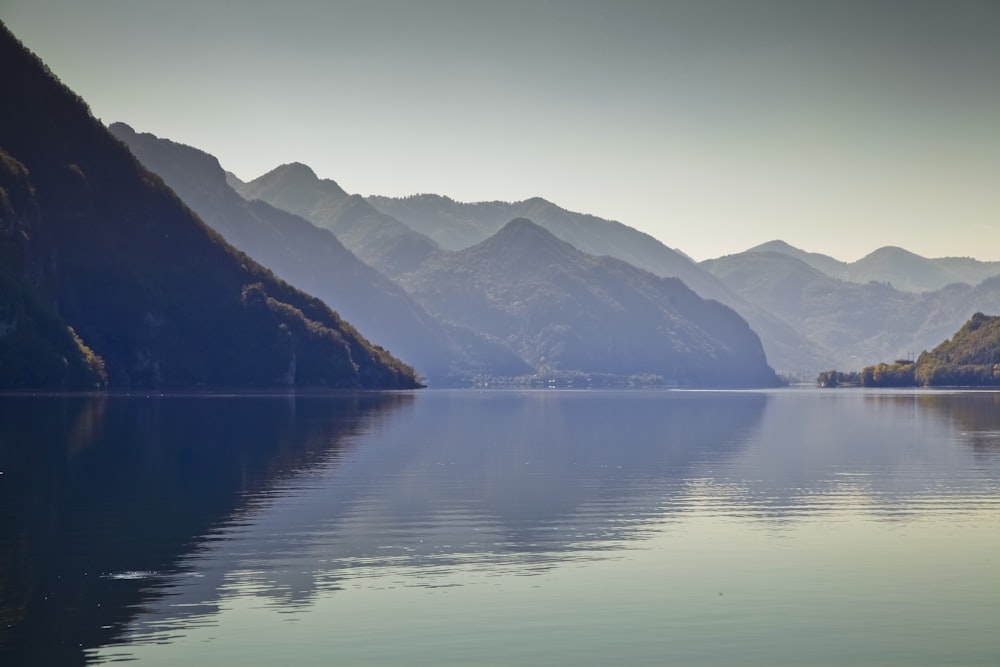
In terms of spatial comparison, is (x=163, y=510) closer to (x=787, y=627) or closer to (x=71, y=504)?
(x=71, y=504)

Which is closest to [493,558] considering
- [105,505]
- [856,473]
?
[105,505]

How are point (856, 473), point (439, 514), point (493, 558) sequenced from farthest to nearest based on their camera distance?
point (856, 473)
point (439, 514)
point (493, 558)

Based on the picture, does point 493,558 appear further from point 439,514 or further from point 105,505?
point 105,505

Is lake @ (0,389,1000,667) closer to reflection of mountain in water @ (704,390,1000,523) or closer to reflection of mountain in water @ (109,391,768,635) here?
reflection of mountain in water @ (109,391,768,635)

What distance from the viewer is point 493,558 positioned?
53344 mm

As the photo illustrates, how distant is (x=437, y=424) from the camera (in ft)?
545

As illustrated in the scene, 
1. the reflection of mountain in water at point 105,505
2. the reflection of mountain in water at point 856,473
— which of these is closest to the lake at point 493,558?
the reflection of mountain in water at point 105,505

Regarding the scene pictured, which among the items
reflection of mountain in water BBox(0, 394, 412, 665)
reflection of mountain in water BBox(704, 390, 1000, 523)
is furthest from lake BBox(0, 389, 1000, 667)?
reflection of mountain in water BBox(704, 390, 1000, 523)

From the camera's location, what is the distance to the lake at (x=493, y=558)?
38562mm

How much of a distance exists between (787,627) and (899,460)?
221ft

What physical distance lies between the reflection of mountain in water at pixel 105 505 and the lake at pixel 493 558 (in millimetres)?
235

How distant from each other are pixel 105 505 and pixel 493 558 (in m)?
26.1

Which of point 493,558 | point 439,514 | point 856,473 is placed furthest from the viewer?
point 856,473

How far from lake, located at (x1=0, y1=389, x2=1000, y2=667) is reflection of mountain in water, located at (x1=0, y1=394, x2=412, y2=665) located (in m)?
0.24
